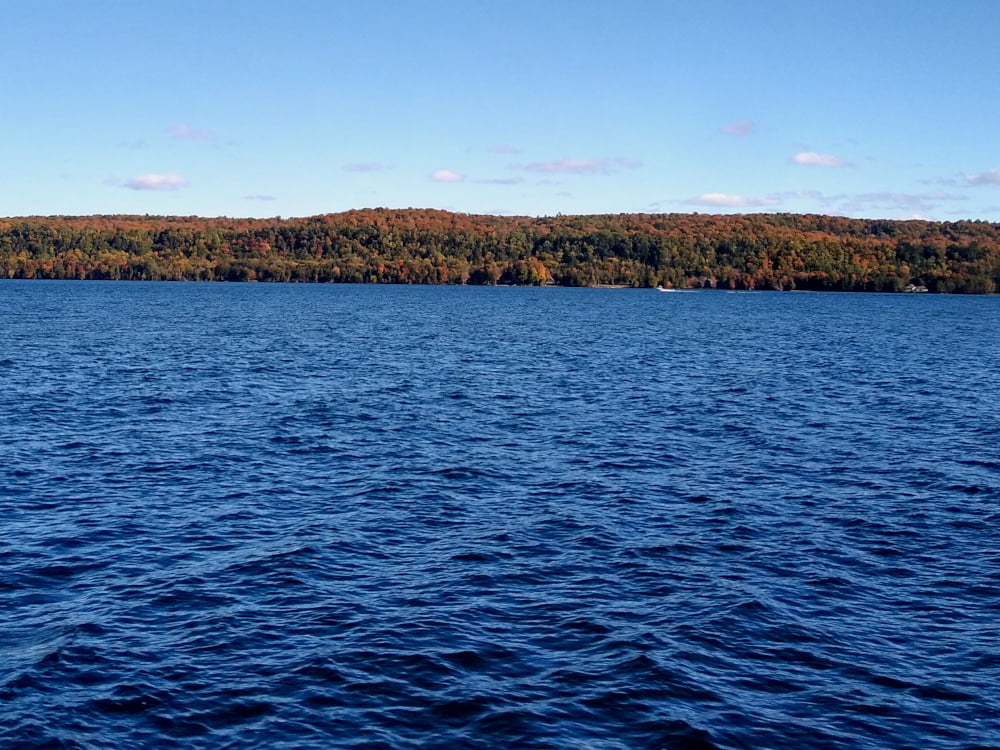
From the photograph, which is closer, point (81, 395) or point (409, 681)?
point (409, 681)

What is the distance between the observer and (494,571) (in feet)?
87.1

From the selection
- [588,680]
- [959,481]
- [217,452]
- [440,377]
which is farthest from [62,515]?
[440,377]

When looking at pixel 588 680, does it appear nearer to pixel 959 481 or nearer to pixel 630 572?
pixel 630 572

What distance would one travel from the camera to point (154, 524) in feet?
99.3

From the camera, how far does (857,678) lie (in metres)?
20.3

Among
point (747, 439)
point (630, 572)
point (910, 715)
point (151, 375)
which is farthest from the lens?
point (151, 375)

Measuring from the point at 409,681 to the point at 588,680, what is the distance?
373 cm

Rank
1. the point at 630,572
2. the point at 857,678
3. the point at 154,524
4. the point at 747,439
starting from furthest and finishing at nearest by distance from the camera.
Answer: the point at 747,439
the point at 154,524
the point at 630,572
the point at 857,678

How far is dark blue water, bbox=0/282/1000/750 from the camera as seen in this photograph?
18531 millimetres

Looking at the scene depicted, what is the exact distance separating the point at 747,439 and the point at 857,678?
27.2m

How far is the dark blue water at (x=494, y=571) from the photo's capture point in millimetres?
18531

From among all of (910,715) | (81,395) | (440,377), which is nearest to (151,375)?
(81,395)

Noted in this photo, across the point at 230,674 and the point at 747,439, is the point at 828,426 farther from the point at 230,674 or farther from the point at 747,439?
the point at 230,674

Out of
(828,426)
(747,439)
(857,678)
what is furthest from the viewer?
(828,426)
